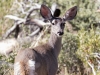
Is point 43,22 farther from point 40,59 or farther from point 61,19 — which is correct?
point 40,59

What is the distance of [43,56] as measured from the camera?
22.4ft

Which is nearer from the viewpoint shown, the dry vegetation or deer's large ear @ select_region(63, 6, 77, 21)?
deer's large ear @ select_region(63, 6, 77, 21)

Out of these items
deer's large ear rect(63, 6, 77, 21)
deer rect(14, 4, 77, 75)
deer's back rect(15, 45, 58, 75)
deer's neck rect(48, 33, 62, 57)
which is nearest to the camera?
deer rect(14, 4, 77, 75)

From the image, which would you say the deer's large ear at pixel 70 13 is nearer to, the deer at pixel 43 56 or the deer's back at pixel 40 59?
the deer at pixel 43 56

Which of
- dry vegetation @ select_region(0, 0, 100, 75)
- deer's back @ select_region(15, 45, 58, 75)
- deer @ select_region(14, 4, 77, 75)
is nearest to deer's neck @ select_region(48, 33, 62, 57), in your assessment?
deer @ select_region(14, 4, 77, 75)

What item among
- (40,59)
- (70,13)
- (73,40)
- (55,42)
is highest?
(70,13)

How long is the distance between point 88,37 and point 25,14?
5.50 metres

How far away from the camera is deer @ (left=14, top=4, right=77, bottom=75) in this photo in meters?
6.11

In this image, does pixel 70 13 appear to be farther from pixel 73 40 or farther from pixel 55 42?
pixel 73 40

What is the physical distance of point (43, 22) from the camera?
13922mm

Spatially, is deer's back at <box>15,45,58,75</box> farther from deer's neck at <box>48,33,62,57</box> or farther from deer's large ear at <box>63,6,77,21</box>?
deer's large ear at <box>63,6,77,21</box>

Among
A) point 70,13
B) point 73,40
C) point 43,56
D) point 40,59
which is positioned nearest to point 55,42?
point 70,13

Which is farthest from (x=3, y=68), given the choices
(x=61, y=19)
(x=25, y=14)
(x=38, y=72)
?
(x=25, y=14)

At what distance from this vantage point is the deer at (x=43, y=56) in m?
6.11
